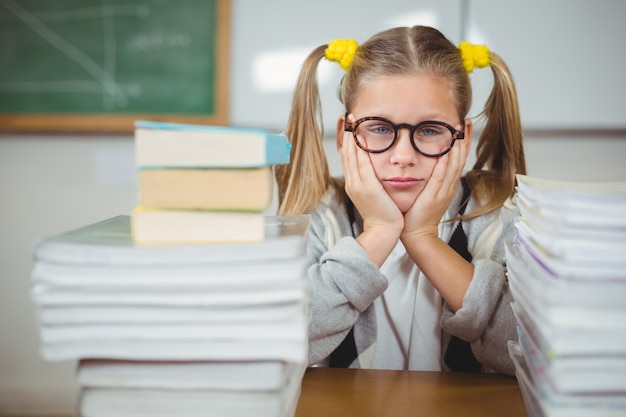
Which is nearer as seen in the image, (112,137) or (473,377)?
(473,377)

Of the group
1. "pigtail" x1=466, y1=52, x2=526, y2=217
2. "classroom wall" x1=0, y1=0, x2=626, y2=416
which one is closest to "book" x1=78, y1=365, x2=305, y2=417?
"pigtail" x1=466, y1=52, x2=526, y2=217

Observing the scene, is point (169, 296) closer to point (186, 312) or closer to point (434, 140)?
point (186, 312)

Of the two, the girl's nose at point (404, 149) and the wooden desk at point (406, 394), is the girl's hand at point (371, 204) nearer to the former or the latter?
the girl's nose at point (404, 149)

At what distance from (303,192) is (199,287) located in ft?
2.33

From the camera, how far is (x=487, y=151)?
129cm

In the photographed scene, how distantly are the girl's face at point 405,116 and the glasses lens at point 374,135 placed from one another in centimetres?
1

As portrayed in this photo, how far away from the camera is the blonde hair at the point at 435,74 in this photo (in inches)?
44.8

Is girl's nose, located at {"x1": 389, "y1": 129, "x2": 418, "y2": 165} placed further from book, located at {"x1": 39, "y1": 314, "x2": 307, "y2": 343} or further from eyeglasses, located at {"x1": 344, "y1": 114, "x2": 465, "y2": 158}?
book, located at {"x1": 39, "y1": 314, "x2": 307, "y2": 343}

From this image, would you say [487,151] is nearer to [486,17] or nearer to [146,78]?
[486,17]

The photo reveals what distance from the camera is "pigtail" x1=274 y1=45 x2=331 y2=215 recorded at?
3.99 ft

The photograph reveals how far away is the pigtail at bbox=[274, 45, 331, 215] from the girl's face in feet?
0.57

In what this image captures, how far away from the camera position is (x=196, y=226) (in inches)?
20.9

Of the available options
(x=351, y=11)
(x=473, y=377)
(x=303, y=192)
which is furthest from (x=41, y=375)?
(x=473, y=377)

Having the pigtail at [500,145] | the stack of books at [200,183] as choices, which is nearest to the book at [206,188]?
the stack of books at [200,183]
